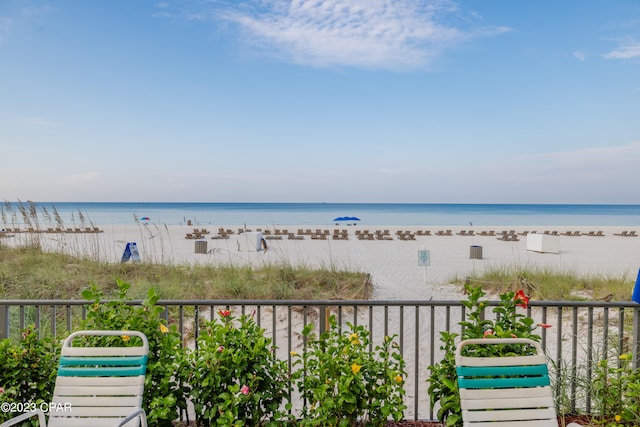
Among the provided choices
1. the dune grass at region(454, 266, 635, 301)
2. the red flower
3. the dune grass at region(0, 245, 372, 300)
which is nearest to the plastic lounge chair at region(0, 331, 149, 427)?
the red flower

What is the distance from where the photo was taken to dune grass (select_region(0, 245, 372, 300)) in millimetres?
6414

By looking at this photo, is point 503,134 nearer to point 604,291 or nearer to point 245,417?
point 604,291

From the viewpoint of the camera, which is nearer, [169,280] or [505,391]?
[505,391]

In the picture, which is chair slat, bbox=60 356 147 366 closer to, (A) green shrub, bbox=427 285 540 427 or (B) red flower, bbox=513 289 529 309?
(A) green shrub, bbox=427 285 540 427

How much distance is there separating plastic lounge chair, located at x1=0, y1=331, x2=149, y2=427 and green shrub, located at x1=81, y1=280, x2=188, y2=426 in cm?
11

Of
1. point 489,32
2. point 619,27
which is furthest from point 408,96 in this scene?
point 619,27

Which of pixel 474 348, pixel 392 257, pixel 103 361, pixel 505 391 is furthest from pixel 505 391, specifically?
pixel 392 257

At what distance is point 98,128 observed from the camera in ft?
48.9

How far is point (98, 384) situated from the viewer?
2436 millimetres

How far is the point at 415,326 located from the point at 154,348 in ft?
7.00

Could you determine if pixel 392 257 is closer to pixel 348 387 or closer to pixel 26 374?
pixel 348 387

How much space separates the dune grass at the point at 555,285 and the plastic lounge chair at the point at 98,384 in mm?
6957

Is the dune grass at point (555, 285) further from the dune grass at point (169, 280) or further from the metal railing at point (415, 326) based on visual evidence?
the dune grass at point (169, 280)

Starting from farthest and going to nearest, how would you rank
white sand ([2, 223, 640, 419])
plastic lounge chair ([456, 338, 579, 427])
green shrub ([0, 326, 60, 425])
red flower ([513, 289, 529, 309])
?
1. white sand ([2, 223, 640, 419])
2. red flower ([513, 289, 529, 309])
3. green shrub ([0, 326, 60, 425])
4. plastic lounge chair ([456, 338, 579, 427])
